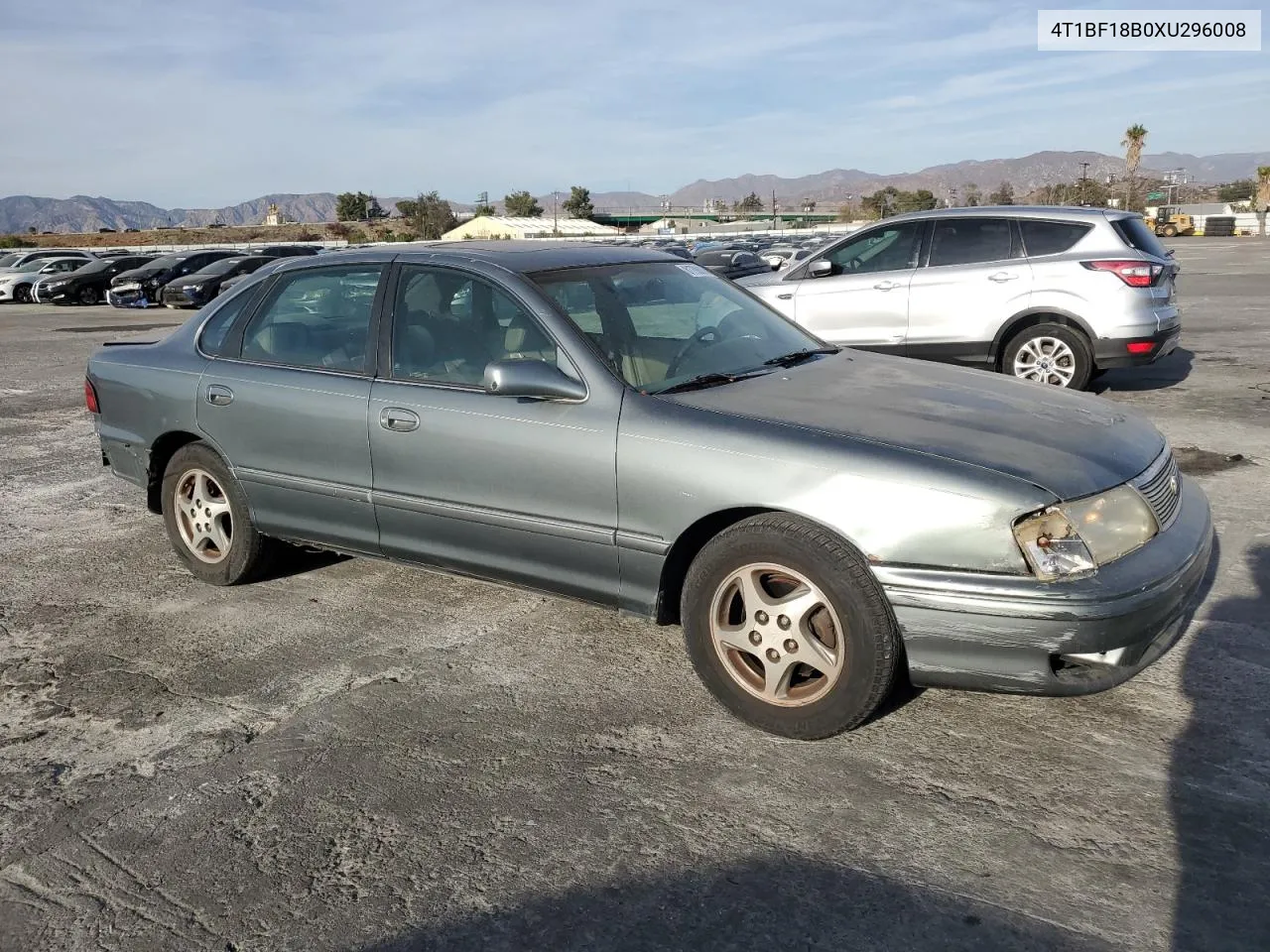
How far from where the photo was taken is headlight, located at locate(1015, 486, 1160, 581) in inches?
124

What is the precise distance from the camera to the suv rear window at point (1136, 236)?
29.1 ft

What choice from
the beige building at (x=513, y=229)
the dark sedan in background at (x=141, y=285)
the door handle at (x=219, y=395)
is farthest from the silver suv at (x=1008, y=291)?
the beige building at (x=513, y=229)

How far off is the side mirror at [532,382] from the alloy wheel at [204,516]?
1.89 meters

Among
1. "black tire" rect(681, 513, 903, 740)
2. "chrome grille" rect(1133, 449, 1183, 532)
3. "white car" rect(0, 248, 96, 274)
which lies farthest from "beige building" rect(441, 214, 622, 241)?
"black tire" rect(681, 513, 903, 740)

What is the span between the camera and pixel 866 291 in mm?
9477

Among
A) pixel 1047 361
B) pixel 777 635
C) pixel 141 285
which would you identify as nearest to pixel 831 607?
pixel 777 635

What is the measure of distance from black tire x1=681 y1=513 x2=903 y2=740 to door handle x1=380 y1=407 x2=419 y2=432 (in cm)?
136

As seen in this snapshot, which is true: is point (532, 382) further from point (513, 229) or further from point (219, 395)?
point (513, 229)

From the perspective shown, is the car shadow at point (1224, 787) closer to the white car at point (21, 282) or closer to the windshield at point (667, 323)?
the windshield at point (667, 323)

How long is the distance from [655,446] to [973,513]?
1.07 meters

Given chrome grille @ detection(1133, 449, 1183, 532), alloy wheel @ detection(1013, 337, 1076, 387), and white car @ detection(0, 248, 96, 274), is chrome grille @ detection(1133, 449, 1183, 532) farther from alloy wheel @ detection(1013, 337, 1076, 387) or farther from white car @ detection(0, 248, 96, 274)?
white car @ detection(0, 248, 96, 274)

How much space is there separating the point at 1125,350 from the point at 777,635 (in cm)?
643

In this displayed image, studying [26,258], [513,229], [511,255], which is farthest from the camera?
[513,229]

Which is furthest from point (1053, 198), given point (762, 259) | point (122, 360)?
point (122, 360)
